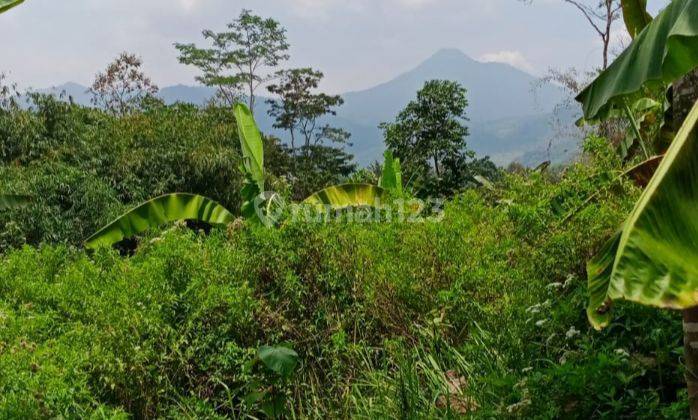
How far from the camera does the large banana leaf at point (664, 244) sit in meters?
1.55

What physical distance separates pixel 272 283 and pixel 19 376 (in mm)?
1813

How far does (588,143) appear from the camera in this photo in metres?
4.14

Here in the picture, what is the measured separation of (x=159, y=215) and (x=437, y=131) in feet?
45.2

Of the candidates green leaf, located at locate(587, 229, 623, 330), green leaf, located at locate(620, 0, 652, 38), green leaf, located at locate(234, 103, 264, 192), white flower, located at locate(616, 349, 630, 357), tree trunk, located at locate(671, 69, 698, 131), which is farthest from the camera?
green leaf, located at locate(234, 103, 264, 192)

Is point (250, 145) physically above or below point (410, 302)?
above

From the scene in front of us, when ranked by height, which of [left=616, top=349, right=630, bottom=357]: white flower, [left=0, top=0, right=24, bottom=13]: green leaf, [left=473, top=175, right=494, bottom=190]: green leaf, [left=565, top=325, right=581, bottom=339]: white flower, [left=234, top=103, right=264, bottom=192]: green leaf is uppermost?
[left=0, top=0, right=24, bottom=13]: green leaf

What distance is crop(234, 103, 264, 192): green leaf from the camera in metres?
6.39

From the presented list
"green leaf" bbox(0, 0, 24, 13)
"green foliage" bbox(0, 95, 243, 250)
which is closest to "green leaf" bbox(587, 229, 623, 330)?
"green leaf" bbox(0, 0, 24, 13)

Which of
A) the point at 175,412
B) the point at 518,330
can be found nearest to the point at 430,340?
the point at 518,330

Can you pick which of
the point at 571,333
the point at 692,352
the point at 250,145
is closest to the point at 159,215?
the point at 250,145

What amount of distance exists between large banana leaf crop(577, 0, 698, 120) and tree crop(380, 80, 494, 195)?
52.5 feet

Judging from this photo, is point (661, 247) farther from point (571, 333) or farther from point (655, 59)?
point (571, 333)

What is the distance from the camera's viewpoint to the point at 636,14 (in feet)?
13.3

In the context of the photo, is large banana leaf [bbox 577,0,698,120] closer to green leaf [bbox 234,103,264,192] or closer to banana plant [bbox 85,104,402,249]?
banana plant [bbox 85,104,402,249]
